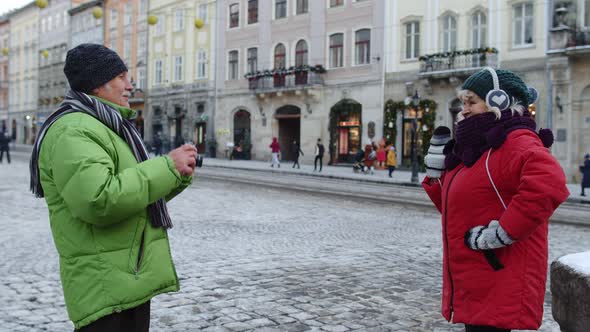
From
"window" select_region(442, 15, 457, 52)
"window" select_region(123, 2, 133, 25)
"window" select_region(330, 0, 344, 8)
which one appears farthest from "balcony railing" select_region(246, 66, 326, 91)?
"window" select_region(123, 2, 133, 25)

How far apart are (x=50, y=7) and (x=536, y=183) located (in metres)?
66.7

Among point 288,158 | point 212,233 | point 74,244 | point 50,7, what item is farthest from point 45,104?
point 74,244

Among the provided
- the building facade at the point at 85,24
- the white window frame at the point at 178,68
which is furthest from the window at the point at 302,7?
the building facade at the point at 85,24

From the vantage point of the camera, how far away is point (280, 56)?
35.9 m

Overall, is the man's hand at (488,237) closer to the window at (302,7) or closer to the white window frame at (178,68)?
the window at (302,7)

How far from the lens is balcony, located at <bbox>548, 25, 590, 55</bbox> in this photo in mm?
22609

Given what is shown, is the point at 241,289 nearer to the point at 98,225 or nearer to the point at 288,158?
the point at 98,225

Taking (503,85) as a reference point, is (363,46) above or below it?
above

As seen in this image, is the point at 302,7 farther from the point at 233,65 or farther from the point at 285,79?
the point at 233,65

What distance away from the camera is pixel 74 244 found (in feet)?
7.85

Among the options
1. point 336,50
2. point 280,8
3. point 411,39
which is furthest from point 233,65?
point 411,39

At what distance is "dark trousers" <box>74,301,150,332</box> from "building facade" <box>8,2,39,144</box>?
6751 centimetres

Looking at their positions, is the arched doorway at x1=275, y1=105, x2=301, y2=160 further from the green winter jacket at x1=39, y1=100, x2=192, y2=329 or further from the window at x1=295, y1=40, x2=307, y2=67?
the green winter jacket at x1=39, y1=100, x2=192, y2=329

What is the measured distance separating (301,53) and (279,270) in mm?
28867
